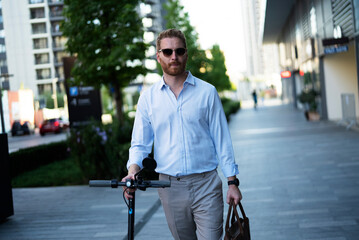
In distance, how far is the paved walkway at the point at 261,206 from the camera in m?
5.55

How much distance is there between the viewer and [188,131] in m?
2.97

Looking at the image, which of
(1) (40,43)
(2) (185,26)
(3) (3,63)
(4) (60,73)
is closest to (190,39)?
(2) (185,26)

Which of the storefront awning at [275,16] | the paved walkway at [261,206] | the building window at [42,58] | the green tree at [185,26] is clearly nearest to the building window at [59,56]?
the building window at [42,58]

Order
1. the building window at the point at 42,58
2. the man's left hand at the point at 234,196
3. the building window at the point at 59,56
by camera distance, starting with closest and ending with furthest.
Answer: the man's left hand at the point at 234,196, the building window at the point at 42,58, the building window at the point at 59,56

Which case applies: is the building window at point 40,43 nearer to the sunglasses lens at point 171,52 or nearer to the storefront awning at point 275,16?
the sunglasses lens at point 171,52

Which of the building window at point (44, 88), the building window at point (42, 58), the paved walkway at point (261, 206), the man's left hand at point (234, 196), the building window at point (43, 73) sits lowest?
the paved walkway at point (261, 206)

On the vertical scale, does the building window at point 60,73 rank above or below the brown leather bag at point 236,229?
above

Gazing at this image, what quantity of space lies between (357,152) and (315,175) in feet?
9.06

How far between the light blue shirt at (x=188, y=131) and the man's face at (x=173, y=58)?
0.10m

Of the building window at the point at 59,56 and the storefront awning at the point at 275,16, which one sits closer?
the building window at the point at 59,56

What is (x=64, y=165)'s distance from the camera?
13586 millimetres

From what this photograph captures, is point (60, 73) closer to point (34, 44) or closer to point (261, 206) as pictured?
point (34, 44)

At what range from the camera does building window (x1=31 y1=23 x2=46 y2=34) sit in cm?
1340

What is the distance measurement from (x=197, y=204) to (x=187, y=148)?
1.12 ft
